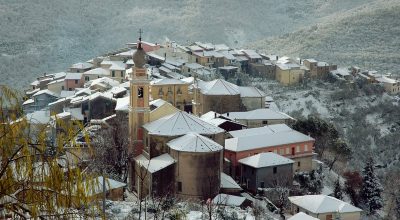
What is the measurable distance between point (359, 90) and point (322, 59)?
81.8 ft

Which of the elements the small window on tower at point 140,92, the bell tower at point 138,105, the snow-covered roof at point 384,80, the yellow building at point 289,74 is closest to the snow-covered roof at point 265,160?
the bell tower at point 138,105

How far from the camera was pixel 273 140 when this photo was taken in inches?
1362

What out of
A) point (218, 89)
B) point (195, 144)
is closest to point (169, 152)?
point (195, 144)

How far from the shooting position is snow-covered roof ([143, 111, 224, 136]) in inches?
1127

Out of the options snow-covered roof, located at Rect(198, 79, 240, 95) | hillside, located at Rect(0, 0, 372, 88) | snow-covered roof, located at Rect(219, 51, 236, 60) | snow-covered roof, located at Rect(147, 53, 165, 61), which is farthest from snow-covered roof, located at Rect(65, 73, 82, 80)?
hillside, located at Rect(0, 0, 372, 88)

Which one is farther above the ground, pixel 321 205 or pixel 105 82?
pixel 105 82

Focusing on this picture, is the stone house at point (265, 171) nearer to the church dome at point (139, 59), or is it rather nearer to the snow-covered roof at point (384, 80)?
the church dome at point (139, 59)

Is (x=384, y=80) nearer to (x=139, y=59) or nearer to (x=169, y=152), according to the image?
(x=139, y=59)

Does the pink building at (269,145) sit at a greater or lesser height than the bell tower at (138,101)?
lesser

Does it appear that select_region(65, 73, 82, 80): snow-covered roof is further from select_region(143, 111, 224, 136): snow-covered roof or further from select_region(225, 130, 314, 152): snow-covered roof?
select_region(143, 111, 224, 136): snow-covered roof

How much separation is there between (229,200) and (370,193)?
11339 mm

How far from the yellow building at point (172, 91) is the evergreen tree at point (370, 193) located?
14017mm

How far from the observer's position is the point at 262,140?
113 feet

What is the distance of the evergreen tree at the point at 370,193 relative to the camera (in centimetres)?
→ 3431
